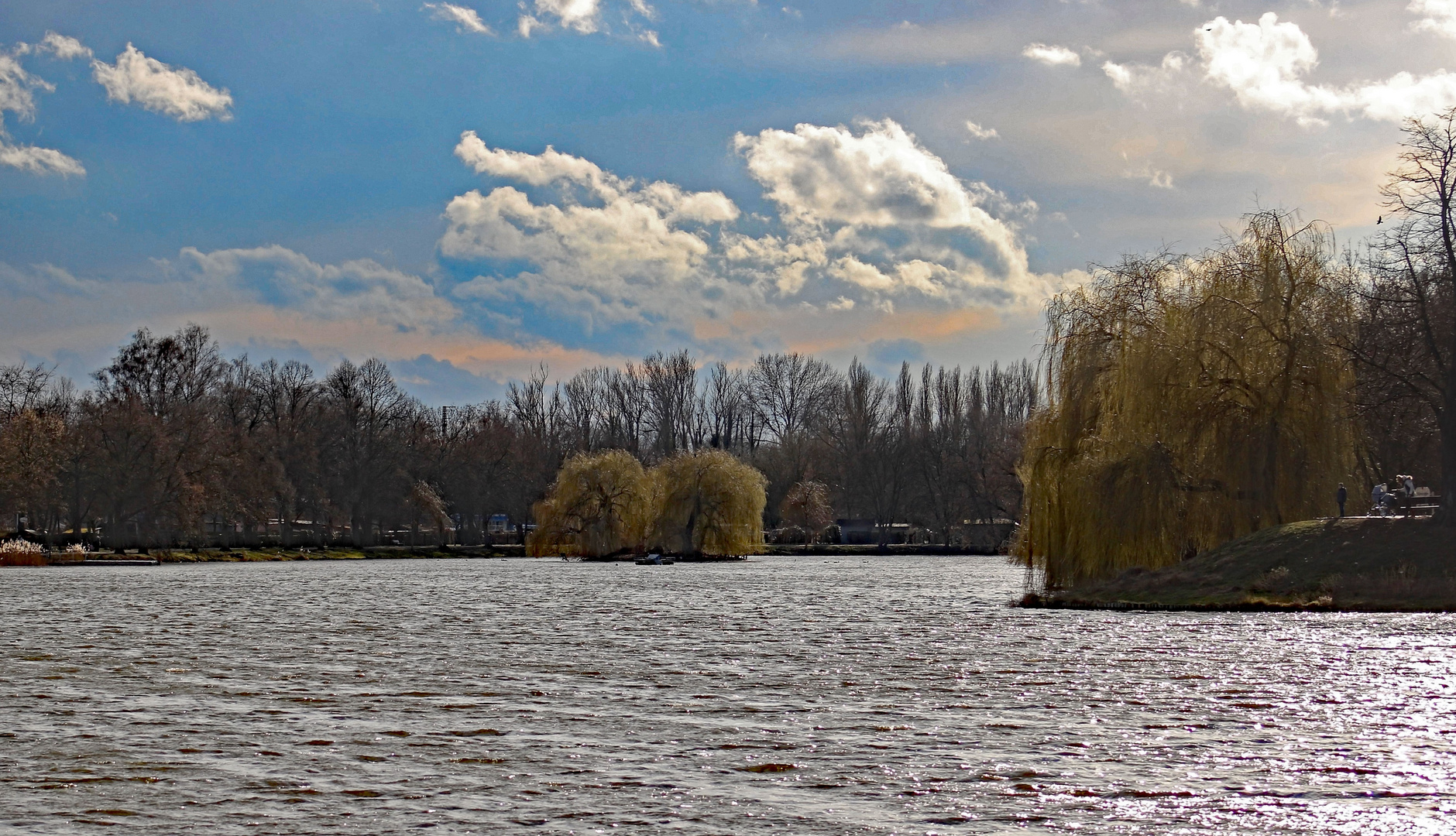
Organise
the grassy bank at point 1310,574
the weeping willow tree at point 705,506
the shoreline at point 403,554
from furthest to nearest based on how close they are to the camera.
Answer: the weeping willow tree at point 705,506, the shoreline at point 403,554, the grassy bank at point 1310,574

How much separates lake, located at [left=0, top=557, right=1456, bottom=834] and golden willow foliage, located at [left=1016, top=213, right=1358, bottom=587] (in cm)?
590

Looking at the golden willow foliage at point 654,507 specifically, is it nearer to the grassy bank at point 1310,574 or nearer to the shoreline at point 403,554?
the shoreline at point 403,554

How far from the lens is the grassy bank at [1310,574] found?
31828 mm

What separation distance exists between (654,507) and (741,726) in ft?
237

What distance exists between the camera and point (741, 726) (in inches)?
562

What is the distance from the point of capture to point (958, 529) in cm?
11412

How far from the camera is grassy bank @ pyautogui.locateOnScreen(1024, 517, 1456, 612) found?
3183cm

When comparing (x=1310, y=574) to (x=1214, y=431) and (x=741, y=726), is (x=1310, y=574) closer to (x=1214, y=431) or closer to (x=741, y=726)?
(x=1214, y=431)

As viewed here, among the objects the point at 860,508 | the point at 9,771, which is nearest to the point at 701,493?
the point at 860,508

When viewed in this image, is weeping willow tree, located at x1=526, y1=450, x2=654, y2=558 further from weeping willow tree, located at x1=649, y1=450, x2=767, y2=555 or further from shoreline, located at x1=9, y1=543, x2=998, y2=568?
weeping willow tree, located at x1=649, y1=450, x2=767, y2=555

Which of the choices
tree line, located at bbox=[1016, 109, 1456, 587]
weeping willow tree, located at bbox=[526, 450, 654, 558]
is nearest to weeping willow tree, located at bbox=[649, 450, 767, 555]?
weeping willow tree, located at bbox=[526, 450, 654, 558]

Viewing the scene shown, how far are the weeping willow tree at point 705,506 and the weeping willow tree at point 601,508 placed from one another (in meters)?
1.71

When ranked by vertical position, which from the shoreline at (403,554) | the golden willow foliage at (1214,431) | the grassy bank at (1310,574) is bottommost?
the shoreline at (403,554)

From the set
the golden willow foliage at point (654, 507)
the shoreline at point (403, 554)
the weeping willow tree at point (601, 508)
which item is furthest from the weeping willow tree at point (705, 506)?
the weeping willow tree at point (601, 508)
